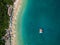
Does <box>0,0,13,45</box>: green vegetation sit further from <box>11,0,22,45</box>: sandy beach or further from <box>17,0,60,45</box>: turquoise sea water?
<box>17,0,60,45</box>: turquoise sea water

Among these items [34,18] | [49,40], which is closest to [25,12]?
[34,18]

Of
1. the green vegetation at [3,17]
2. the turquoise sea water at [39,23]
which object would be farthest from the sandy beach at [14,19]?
the green vegetation at [3,17]

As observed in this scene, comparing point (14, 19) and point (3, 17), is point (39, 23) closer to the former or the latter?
point (14, 19)

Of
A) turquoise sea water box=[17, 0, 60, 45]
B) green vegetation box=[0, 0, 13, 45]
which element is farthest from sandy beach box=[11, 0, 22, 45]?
green vegetation box=[0, 0, 13, 45]

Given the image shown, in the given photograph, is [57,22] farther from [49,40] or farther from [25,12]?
[25,12]

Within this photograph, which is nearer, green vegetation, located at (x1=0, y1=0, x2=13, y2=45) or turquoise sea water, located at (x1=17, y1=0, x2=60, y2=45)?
green vegetation, located at (x1=0, y1=0, x2=13, y2=45)

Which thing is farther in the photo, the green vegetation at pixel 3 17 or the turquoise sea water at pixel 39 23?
the turquoise sea water at pixel 39 23

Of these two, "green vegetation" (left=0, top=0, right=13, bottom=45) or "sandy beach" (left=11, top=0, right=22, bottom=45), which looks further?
"sandy beach" (left=11, top=0, right=22, bottom=45)

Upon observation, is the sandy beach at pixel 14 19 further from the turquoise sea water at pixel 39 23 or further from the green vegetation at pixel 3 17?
the green vegetation at pixel 3 17
